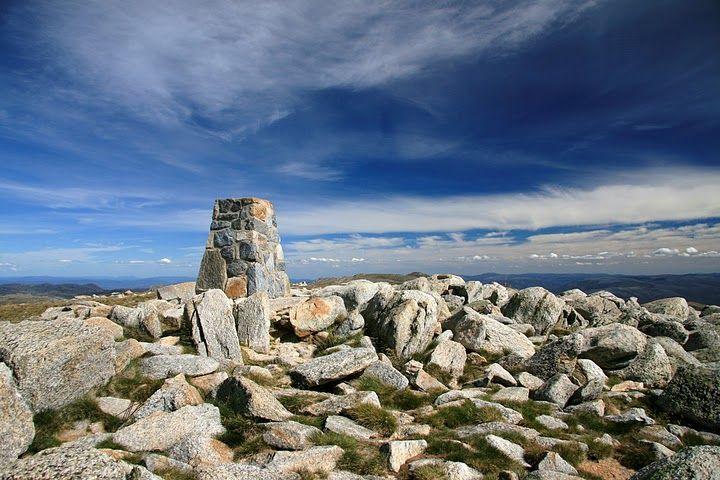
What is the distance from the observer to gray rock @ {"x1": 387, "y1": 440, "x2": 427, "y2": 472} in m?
8.37

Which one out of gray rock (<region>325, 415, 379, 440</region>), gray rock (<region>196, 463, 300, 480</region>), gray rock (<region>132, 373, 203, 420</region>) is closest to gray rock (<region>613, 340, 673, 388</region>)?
gray rock (<region>325, 415, 379, 440</region>)

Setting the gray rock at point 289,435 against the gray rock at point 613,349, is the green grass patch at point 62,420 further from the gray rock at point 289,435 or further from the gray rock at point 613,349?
the gray rock at point 613,349

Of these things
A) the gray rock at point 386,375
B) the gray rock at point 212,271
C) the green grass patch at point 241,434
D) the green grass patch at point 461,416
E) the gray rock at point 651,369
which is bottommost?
the gray rock at point 651,369

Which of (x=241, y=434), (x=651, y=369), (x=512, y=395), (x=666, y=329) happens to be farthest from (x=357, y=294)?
(x=666, y=329)

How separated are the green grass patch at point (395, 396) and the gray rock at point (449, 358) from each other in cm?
206

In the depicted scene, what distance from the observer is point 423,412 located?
11.5 metres

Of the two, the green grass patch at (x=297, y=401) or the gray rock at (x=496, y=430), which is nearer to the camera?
the gray rock at (x=496, y=430)

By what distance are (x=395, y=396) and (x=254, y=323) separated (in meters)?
5.83

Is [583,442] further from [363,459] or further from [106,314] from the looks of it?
[106,314]

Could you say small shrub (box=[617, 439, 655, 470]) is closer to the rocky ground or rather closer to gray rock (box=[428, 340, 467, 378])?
the rocky ground

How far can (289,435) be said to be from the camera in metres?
8.65

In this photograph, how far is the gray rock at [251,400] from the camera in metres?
9.53

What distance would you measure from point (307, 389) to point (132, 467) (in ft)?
21.6

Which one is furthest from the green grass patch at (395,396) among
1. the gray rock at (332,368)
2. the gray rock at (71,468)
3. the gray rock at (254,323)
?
the gray rock at (71,468)
